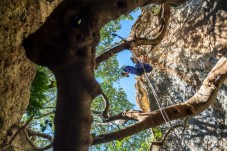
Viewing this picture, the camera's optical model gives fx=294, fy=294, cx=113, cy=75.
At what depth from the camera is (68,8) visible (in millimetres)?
2303

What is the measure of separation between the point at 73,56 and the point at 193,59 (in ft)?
17.3

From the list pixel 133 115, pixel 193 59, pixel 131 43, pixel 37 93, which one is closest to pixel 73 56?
pixel 133 115

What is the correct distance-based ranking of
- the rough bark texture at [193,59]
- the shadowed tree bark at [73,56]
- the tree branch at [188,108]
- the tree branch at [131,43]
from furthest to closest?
1. the rough bark texture at [193,59]
2. the tree branch at [131,43]
3. the tree branch at [188,108]
4. the shadowed tree bark at [73,56]

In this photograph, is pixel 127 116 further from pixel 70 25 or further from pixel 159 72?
pixel 159 72

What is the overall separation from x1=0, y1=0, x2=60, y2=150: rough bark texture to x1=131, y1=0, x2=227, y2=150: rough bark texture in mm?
2430

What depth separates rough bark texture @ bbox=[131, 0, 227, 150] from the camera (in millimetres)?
5957

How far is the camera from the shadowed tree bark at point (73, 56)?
1922 millimetres

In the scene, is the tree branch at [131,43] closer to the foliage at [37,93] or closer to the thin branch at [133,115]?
the thin branch at [133,115]

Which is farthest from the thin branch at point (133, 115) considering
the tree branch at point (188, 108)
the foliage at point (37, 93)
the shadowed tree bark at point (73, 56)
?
the shadowed tree bark at point (73, 56)

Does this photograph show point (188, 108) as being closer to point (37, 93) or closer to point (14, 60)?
point (14, 60)

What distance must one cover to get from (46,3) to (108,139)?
2202 millimetres

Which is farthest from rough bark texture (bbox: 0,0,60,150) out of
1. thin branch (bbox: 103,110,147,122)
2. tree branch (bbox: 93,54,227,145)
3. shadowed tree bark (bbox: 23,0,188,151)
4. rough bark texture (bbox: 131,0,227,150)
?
rough bark texture (bbox: 131,0,227,150)

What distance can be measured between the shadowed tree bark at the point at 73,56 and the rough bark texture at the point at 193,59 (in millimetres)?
3485

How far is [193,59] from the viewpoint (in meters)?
6.93
